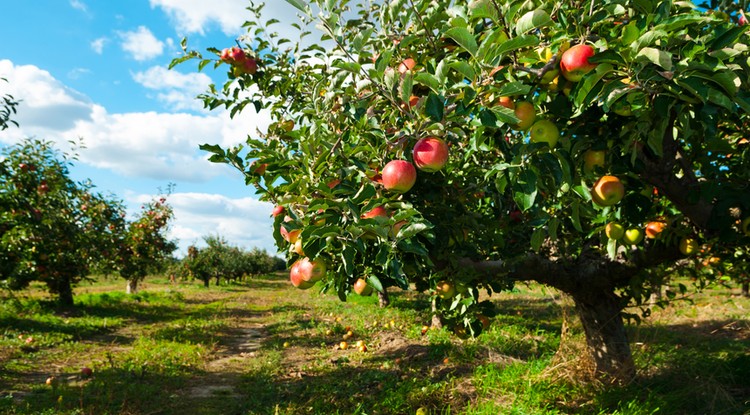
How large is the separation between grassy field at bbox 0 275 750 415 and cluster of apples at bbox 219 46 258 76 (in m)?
3.31

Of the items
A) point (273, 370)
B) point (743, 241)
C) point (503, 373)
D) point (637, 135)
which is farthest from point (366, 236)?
point (273, 370)

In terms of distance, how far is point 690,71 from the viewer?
1522 mm

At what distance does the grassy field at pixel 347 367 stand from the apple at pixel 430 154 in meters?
3.14

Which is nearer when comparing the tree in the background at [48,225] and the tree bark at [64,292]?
the tree in the background at [48,225]

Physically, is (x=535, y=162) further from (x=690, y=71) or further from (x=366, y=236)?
(x=366, y=236)

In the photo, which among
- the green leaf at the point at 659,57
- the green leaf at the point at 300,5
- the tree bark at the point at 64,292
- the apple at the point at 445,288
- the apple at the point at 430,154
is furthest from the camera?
the tree bark at the point at 64,292

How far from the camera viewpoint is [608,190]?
2.37 metres

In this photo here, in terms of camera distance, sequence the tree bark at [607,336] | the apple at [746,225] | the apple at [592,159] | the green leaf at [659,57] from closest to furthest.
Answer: the green leaf at [659,57]
the apple at [592,159]
the apple at [746,225]
the tree bark at [607,336]

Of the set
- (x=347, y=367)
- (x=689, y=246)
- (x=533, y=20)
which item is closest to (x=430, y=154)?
(x=533, y=20)

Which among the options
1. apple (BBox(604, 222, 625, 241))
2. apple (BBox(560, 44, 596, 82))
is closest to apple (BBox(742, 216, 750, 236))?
apple (BBox(604, 222, 625, 241))

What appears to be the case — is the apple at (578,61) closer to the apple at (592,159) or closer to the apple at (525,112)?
the apple at (525,112)

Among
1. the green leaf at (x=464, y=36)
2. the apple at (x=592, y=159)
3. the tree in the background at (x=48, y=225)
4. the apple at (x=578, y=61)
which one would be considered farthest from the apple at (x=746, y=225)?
the tree in the background at (x=48, y=225)

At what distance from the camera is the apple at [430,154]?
181 centimetres

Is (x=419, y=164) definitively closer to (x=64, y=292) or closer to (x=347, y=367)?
(x=347, y=367)
